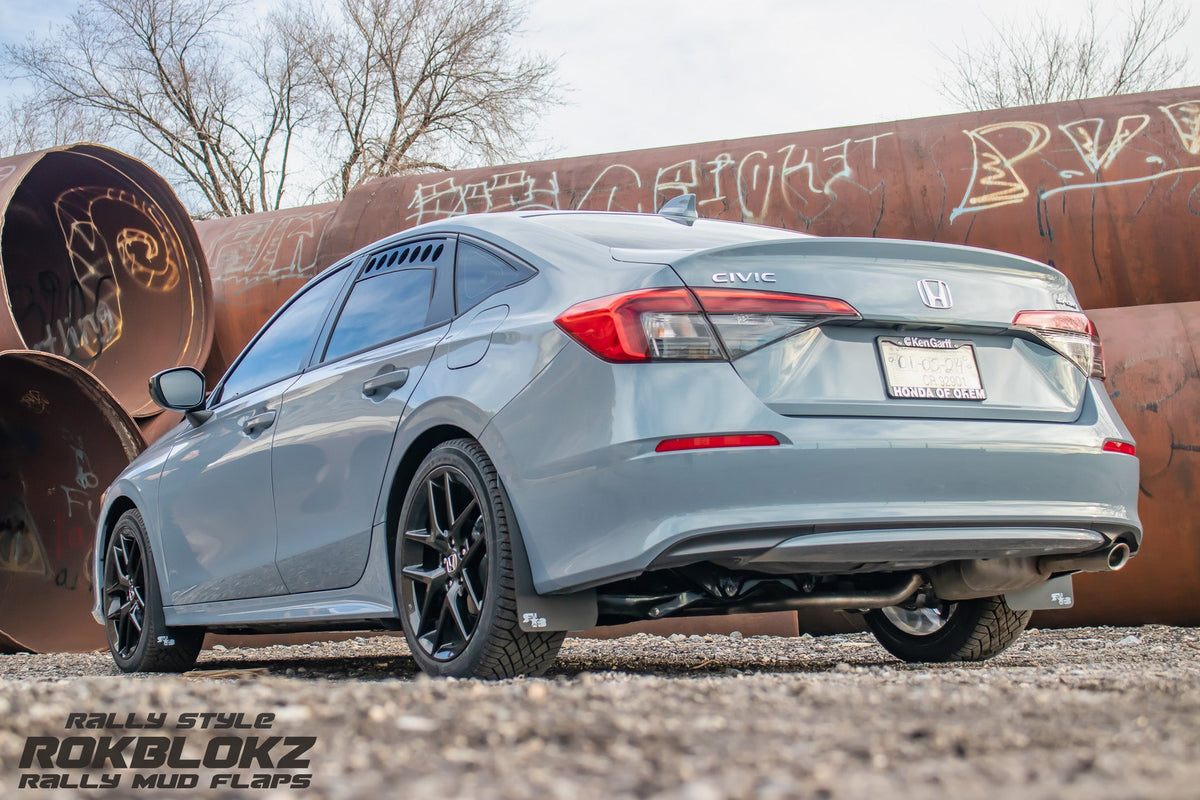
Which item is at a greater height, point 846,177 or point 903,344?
point 846,177

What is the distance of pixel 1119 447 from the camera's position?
12.0ft

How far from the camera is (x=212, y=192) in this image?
28875 millimetres

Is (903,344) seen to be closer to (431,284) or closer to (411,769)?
(431,284)

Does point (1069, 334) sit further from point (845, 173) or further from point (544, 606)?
point (845, 173)

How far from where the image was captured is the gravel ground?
1755mm

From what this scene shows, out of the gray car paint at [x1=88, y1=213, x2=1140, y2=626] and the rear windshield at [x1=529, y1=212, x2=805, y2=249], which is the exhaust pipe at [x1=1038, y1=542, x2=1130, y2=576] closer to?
the gray car paint at [x1=88, y1=213, x2=1140, y2=626]

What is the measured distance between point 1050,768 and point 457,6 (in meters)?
29.2

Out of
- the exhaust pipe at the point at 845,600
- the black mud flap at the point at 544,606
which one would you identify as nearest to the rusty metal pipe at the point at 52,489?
the black mud flap at the point at 544,606

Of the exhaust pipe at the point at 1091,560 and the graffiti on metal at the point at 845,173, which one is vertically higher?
the graffiti on metal at the point at 845,173

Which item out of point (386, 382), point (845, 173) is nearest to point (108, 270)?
point (845, 173)

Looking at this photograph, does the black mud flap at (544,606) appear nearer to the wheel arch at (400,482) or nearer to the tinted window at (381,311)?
the wheel arch at (400,482)

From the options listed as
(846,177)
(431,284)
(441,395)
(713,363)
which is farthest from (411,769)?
(846,177)

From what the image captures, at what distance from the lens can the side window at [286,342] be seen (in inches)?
191

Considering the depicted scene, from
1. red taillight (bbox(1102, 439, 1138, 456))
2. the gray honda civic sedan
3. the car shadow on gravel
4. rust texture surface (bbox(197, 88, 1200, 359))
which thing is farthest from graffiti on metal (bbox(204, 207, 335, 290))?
red taillight (bbox(1102, 439, 1138, 456))
